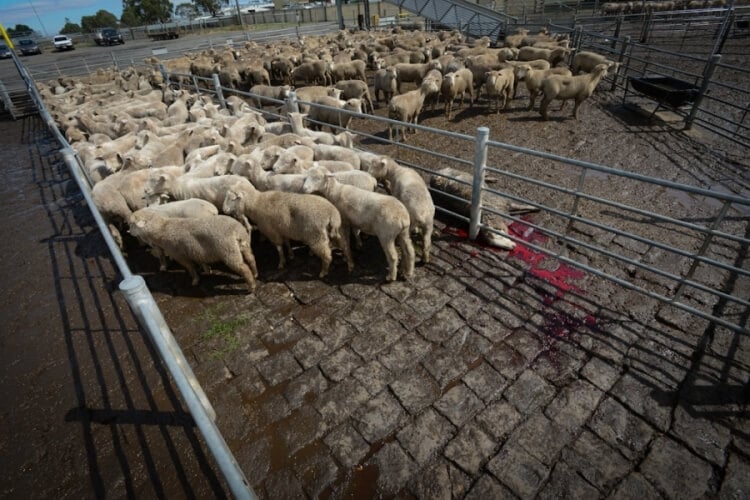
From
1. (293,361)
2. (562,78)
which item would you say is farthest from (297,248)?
(562,78)

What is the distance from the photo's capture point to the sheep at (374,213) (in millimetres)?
4852

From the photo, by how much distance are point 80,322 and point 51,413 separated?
5.08 ft

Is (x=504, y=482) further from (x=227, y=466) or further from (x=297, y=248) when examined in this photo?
(x=297, y=248)

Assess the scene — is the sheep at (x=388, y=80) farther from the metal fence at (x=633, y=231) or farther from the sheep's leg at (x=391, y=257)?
the sheep's leg at (x=391, y=257)

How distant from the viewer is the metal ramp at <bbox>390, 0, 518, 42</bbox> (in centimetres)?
2659

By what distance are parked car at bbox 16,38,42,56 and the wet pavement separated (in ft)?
183

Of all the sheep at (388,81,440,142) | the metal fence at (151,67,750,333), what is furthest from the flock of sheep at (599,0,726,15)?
the metal fence at (151,67,750,333)

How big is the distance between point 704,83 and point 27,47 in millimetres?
62050

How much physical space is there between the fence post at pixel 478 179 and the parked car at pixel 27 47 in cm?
5987

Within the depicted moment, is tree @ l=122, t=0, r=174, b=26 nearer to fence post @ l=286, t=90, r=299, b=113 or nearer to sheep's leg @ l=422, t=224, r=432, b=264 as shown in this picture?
fence post @ l=286, t=90, r=299, b=113

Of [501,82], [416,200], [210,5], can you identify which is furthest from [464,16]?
[210,5]

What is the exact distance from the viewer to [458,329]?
4.47 metres

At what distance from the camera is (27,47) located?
41969mm

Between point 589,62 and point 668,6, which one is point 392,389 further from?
point 668,6
